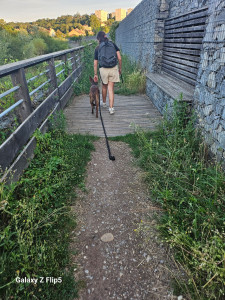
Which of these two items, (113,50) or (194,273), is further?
(113,50)

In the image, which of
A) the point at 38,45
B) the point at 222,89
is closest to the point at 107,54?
the point at 222,89

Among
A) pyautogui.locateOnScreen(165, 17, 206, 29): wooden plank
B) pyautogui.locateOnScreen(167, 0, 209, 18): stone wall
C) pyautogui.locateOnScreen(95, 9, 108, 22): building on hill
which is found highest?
pyautogui.locateOnScreen(95, 9, 108, 22): building on hill

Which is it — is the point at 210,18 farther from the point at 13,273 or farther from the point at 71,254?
the point at 13,273

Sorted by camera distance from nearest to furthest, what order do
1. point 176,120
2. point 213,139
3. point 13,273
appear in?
1. point 13,273
2. point 213,139
3. point 176,120

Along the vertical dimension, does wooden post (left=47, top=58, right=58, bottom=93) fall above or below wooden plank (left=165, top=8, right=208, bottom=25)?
below

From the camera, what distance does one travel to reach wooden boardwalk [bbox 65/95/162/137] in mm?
5082

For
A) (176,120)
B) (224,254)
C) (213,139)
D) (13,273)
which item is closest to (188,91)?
(176,120)

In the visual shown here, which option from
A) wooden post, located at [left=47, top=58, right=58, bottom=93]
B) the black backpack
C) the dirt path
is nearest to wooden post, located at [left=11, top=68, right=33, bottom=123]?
the dirt path

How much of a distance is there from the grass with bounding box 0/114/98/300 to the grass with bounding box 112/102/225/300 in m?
1.10

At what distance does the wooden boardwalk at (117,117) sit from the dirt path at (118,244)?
181 centimetres

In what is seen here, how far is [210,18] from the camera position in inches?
129

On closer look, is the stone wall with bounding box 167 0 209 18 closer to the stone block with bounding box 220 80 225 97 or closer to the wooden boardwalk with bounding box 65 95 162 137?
the stone block with bounding box 220 80 225 97

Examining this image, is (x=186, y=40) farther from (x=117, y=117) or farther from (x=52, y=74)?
(x=52, y=74)

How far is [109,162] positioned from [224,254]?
252 centimetres
